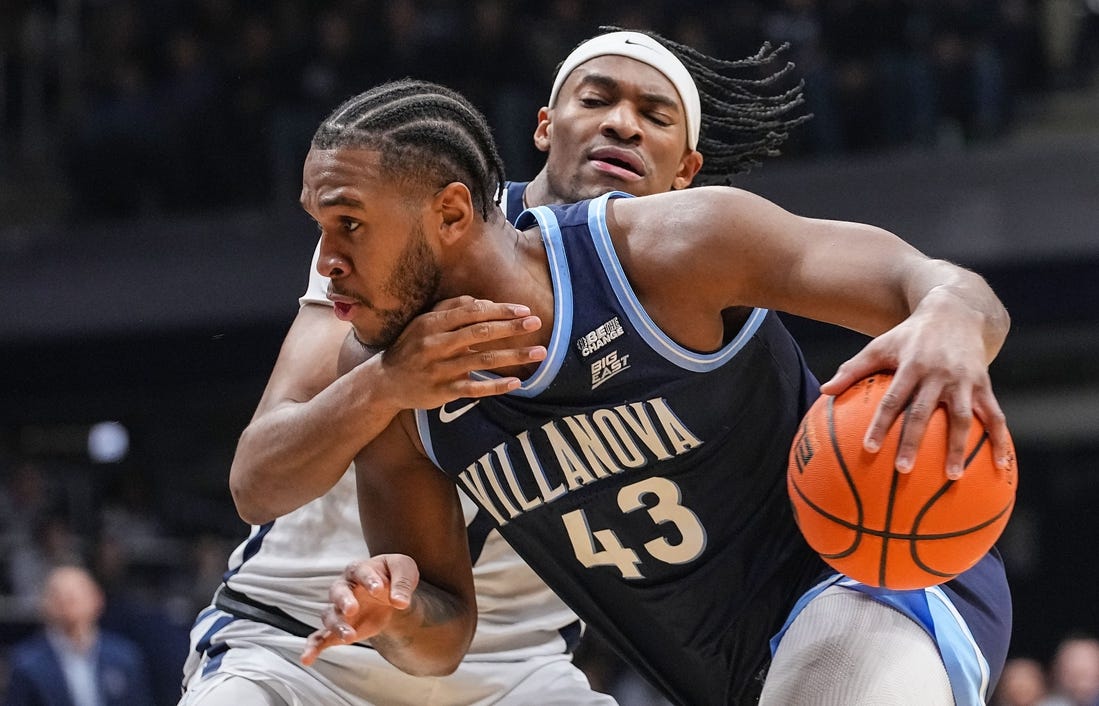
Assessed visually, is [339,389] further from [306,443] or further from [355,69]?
[355,69]

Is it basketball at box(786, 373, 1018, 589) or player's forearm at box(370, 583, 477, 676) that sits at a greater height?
basketball at box(786, 373, 1018, 589)

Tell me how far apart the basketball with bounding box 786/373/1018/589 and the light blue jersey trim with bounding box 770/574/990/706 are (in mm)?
274

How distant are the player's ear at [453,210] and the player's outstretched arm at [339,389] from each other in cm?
15

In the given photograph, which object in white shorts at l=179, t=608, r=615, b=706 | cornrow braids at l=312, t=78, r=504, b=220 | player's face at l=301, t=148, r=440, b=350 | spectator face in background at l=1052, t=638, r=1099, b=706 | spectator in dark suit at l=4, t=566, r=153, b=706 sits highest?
cornrow braids at l=312, t=78, r=504, b=220

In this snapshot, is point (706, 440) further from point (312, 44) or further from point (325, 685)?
point (312, 44)

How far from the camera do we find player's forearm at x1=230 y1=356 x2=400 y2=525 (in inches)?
125

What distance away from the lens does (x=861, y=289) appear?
2885mm

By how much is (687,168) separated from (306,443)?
4.96 ft

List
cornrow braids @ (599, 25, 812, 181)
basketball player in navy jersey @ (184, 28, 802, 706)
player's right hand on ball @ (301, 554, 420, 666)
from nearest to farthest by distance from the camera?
player's right hand on ball @ (301, 554, 420, 666), basketball player in navy jersey @ (184, 28, 802, 706), cornrow braids @ (599, 25, 812, 181)

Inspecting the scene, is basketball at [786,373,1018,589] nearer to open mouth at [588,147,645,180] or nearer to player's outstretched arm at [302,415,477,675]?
player's outstretched arm at [302,415,477,675]

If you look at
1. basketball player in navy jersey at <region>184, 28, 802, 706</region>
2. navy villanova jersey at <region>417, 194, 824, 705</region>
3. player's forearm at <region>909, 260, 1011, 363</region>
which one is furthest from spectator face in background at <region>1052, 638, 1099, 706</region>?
player's forearm at <region>909, 260, 1011, 363</region>

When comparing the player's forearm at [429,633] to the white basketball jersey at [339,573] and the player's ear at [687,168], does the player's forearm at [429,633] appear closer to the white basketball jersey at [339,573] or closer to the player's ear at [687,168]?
A: the white basketball jersey at [339,573]

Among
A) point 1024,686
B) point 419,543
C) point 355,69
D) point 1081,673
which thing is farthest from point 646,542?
point 355,69

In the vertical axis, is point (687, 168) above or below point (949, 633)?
above
